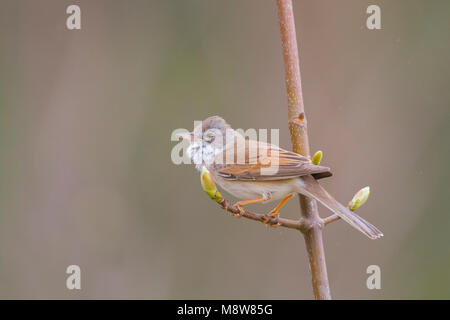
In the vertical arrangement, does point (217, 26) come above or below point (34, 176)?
above

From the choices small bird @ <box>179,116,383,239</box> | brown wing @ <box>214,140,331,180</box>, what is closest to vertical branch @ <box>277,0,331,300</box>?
→ small bird @ <box>179,116,383,239</box>

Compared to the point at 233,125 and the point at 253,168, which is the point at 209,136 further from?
the point at 233,125

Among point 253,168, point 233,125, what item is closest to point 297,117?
point 253,168

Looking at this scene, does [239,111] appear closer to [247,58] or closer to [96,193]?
[247,58]

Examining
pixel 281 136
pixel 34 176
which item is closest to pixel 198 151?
pixel 281 136

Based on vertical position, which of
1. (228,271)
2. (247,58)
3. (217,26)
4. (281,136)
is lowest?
(228,271)

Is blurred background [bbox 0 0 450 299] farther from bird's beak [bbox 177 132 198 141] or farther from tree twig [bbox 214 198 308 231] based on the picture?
tree twig [bbox 214 198 308 231]

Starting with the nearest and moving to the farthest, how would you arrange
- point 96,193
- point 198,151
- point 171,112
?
point 198,151 < point 96,193 < point 171,112
